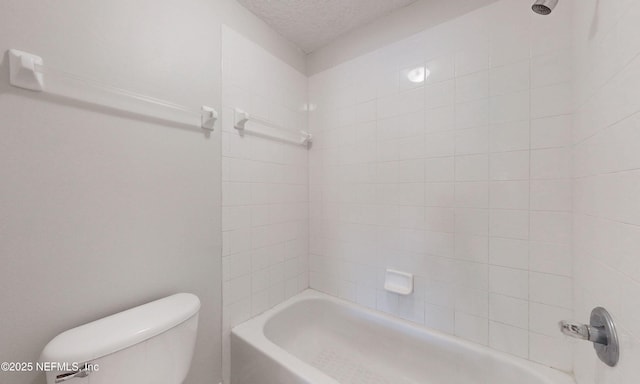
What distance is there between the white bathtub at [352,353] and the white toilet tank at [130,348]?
425 mm

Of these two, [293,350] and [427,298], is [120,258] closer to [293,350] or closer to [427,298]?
[293,350]

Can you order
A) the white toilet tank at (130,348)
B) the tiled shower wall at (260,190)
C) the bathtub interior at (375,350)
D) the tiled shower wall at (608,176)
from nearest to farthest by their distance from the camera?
the tiled shower wall at (608,176) < the white toilet tank at (130,348) < the bathtub interior at (375,350) < the tiled shower wall at (260,190)

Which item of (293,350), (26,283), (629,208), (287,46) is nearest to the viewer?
(629,208)

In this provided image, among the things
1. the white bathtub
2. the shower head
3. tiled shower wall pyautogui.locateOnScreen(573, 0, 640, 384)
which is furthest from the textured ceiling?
the white bathtub

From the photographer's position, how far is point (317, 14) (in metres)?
1.51

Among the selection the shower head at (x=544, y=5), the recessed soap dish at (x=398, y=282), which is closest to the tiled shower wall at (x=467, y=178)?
the recessed soap dish at (x=398, y=282)

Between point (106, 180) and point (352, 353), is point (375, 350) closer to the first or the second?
point (352, 353)

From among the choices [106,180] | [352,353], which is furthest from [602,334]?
[106,180]

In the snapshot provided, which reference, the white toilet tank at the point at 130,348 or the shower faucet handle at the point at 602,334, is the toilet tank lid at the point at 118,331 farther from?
the shower faucet handle at the point at 602,334

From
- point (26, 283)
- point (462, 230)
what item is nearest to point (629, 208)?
point (462, 230)

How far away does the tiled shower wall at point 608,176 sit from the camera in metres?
0.59

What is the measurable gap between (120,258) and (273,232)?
837mm

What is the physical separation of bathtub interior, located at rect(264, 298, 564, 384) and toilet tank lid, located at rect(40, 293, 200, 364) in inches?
26.9

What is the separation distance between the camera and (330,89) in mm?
1827
